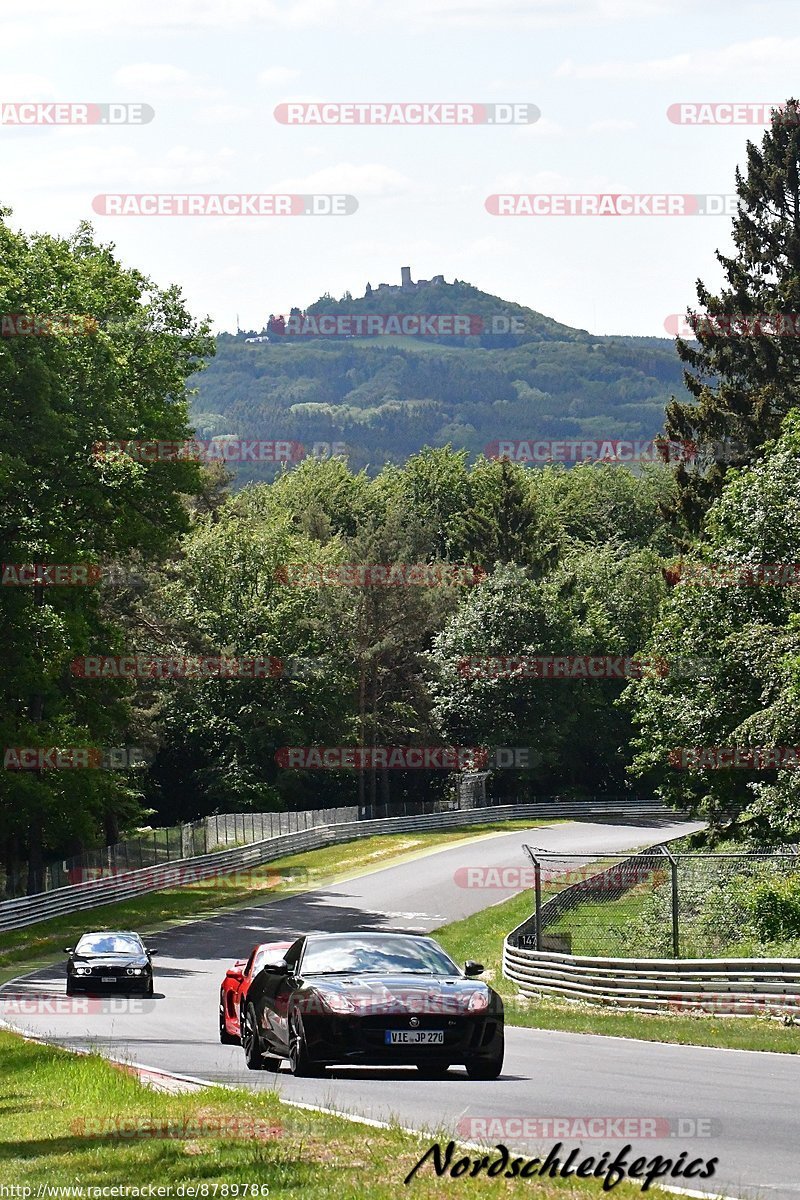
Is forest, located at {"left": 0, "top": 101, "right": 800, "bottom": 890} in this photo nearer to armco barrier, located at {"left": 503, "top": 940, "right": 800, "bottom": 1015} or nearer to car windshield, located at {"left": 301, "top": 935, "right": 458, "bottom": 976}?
armco barrier, located at {"left": 503, "top": 940, "right": 800, "bottom": 1015}

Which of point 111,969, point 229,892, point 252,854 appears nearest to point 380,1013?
point 111,969

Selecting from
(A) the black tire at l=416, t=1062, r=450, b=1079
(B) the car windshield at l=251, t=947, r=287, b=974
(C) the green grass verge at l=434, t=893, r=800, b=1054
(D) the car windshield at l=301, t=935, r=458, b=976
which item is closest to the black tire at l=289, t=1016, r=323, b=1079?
(D) the car windshield at l=301, t=935, r=458, b=976

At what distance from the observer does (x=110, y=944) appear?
32.0 m

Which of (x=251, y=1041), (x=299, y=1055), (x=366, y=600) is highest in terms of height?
(x=366, y=600)

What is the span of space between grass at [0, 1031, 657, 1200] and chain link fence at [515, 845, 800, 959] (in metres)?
12.9

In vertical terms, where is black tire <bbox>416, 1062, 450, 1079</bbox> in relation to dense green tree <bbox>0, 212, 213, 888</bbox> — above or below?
below

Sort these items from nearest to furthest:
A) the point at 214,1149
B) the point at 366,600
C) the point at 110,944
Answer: the point at 214,1149, the point at 110,944, the point at 366,600

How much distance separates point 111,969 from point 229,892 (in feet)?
86.7

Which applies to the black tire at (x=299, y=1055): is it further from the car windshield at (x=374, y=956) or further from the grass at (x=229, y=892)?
the grass at (x=229, y=892)

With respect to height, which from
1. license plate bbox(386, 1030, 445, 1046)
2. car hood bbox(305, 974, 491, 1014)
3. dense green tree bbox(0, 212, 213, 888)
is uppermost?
dense green tree bbox(0, 212, 213, 888)

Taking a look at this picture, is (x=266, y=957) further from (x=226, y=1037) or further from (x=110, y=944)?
(x=110, y=944)

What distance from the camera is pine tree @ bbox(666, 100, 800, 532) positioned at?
55125 millimetres

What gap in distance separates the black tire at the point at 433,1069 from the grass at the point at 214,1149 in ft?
7.29

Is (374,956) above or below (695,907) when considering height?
above
